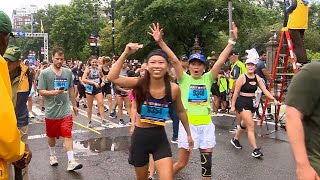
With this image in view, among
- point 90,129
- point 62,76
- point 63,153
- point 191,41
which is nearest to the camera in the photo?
point 62,76

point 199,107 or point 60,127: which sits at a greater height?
point 199,107

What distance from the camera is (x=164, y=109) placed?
14.2ft

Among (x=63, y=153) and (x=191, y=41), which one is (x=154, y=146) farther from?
(x=191, y=41)

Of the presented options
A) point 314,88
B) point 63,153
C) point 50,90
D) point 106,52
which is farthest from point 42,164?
point 106,52

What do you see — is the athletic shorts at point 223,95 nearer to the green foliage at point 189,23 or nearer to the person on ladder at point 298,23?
the person on ladder at point 298,23

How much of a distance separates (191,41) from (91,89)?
1050 inches

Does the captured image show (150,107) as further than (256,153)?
No

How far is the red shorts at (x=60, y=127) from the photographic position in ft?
21.3

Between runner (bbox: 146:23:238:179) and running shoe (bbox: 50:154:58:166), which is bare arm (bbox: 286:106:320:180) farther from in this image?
running shoe (bbox: 50:154:58:166)

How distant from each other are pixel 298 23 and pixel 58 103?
5325 millimetres

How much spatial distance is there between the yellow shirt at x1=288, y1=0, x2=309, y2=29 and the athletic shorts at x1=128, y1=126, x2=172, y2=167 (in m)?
5.50

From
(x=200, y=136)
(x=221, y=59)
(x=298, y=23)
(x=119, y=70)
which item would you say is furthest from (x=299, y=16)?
(x=119, y=70)

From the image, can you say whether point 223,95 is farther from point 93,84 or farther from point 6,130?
point 6,130

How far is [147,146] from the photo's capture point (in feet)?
14.0
